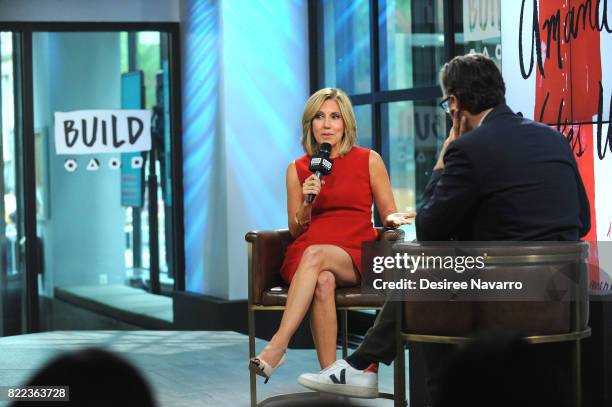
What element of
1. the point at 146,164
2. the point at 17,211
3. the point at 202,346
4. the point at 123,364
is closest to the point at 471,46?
the point at 202,346

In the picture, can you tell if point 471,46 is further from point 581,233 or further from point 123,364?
point 123,364

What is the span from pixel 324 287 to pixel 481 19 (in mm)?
1737

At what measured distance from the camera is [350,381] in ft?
10.9

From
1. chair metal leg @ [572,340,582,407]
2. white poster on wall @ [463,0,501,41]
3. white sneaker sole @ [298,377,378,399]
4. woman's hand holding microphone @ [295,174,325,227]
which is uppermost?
white poster on wall @ [463,0,501,41]

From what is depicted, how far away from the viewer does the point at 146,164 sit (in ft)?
22.9

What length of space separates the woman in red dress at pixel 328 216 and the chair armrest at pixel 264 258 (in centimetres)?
6

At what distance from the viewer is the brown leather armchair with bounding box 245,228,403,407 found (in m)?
3.96

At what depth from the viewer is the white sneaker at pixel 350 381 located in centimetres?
332

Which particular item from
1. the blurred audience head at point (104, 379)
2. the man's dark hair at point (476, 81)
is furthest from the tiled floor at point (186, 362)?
the blurred audience head at point (104, 379)

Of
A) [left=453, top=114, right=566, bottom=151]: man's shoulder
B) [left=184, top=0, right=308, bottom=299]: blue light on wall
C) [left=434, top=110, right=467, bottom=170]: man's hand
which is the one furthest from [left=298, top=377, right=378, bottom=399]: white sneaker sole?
[left=184, top=0, right=308, bottom=299]: blue light on wall

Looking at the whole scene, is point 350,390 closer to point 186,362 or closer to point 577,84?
point 577,84

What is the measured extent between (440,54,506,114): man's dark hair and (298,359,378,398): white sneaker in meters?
0.93

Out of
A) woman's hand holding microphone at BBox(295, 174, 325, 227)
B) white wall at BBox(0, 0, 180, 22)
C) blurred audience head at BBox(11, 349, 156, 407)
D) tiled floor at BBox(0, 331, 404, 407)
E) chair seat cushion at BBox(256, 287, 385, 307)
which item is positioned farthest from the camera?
white wall at BBox(0, 0, 180, 22)

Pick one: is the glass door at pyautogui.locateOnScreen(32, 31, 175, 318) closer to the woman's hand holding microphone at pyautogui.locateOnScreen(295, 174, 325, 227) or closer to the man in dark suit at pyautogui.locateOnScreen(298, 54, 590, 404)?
the woman's hand holding microphone at pyautogui.locateOnScreen(295, 174, 325, 227)
